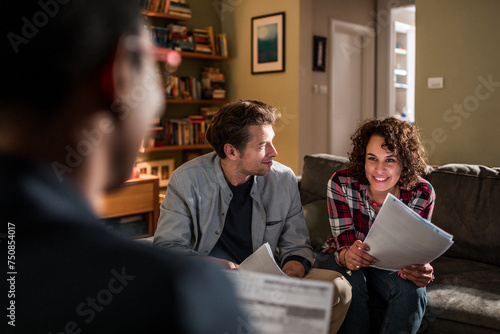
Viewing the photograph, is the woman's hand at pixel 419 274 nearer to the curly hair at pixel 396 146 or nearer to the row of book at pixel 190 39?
the curly hair at pixel 396 146

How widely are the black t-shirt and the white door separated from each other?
133 inches

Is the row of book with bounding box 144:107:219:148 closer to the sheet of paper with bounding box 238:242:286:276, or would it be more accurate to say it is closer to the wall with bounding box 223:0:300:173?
the wall with bounding box 223:0:300:173

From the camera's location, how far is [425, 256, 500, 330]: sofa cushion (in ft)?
5.15

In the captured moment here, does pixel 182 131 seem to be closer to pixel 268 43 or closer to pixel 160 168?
pixel 160 168

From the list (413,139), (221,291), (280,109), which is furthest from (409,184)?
(280,109)

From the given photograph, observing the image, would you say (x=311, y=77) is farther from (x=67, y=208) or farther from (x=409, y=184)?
(x=67, y=208)

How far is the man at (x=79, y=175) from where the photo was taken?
0.21 m

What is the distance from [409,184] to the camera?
173 cm

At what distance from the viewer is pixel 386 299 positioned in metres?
1.68

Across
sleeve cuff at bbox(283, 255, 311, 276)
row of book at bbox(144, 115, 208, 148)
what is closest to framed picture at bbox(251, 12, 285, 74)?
row of book at bbox(144, 115, 208, 148)

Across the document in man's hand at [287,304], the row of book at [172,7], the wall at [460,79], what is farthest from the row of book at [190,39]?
the document in man's hand at [287,304]

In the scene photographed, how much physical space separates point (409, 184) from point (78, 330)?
1.64 meters

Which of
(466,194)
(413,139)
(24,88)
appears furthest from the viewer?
(466,194)

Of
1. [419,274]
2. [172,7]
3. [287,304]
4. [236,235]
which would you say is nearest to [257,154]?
[236,235]
